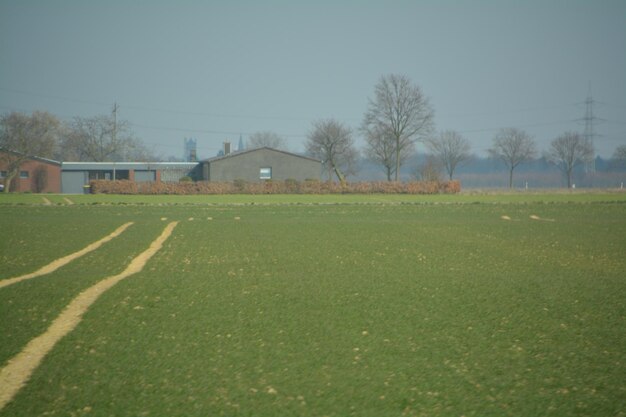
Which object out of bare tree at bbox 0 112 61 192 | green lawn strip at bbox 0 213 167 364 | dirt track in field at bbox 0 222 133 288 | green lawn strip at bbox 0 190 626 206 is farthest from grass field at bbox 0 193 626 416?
bare tree at bbox 0 112 61 192

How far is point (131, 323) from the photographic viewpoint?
644cm

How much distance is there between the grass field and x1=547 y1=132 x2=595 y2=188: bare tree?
299 feet

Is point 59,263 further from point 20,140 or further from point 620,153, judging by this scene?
point 620,153

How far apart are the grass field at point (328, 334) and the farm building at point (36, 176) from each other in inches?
2380

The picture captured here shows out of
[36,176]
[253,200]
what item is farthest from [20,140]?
[253,200]

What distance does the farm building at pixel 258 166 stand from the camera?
64.1 meters

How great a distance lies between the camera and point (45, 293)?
8055 millimetres

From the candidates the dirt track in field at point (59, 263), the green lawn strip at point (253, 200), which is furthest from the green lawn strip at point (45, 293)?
the green lawn strip at point (253, 200)

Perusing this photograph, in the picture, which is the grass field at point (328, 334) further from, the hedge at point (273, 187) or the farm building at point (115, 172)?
the farm building at point (115, 172)

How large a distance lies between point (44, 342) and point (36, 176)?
69.0m

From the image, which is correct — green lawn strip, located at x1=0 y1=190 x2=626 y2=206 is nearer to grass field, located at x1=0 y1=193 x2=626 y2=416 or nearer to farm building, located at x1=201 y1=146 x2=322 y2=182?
farm building, located at x1=201 y1=146 x2=322 y2=182

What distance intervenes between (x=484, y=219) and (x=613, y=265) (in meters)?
13.0

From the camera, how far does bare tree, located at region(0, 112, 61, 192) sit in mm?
64931

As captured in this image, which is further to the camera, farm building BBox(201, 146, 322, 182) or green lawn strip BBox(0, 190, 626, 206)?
farm building BBox(201, 146, 322, 182)
